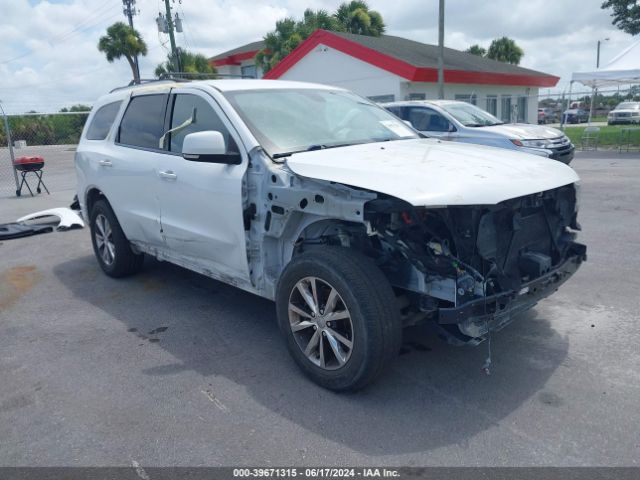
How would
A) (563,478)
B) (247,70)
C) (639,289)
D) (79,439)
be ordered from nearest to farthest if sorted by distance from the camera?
(563,478) → (79,439) → (639,289) → (247,70)

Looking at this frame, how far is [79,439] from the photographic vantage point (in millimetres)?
3154

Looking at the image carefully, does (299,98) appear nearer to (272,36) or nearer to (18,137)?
(272,36)

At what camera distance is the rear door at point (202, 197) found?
409 centimetres

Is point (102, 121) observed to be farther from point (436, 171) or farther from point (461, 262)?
point (461, 262)

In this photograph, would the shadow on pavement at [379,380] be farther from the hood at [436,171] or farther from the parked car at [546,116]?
the parked car at [546,116]

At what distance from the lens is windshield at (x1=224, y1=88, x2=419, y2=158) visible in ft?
13.5

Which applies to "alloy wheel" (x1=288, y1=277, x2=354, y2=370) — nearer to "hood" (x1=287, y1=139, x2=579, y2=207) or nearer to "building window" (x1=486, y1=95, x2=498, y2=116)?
"hood" (x1=287, y1=139, x2=579, y2=207)

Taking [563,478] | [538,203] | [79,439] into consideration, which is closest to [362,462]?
[563,478]

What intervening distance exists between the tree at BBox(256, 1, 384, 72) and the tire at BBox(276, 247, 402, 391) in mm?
27665

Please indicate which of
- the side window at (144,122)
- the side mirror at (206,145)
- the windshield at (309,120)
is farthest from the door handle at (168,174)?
the windshield at (309,120)

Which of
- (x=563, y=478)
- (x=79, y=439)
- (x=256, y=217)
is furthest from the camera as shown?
(x=256, y=217)

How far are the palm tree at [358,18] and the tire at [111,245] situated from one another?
26653 mm

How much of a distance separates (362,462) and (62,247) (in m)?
6.36

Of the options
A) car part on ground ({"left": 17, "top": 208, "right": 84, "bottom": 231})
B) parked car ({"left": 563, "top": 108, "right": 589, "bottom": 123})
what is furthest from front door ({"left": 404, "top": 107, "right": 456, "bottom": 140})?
parked car ({"left": 563, "top": 108, "right": 589, "bottom": 123})
